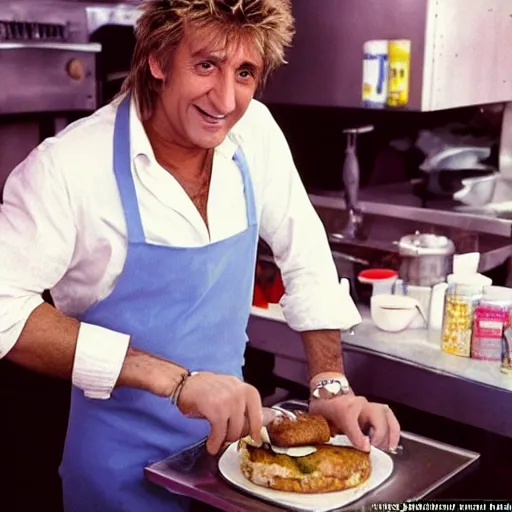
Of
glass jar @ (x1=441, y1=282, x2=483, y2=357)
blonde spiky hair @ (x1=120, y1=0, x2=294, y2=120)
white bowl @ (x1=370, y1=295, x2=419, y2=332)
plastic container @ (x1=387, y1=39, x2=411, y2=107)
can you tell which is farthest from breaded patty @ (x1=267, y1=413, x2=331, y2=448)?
plastic container @ (x1=387, y1=39, x2=411, y2=107)

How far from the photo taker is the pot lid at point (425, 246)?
2863 mm

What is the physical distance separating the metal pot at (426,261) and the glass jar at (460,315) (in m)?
0.29

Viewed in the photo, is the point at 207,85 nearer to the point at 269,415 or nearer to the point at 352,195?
the point at 269,415

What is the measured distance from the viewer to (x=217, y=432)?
147 centimetres

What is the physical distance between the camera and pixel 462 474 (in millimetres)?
1543

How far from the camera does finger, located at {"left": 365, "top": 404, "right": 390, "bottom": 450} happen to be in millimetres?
1602

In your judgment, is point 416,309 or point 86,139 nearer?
point 86,139

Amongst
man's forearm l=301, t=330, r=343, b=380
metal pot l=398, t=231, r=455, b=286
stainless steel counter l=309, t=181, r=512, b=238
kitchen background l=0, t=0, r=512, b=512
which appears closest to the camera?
man's forearm l=301, t=330, r=343, b=380

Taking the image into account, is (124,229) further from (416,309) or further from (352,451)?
(416,309)

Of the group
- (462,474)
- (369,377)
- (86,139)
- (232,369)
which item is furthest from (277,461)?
(369,377)

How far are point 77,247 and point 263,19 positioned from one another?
53cm

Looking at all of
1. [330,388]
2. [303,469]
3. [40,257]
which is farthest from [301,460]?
[40,257]

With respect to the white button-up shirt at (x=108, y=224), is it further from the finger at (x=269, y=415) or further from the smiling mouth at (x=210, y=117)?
the finger at (x=269, y=415)

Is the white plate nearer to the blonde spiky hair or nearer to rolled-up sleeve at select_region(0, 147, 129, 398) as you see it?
rolled-up sleeve at select_region(0, 147, 129, 398)
